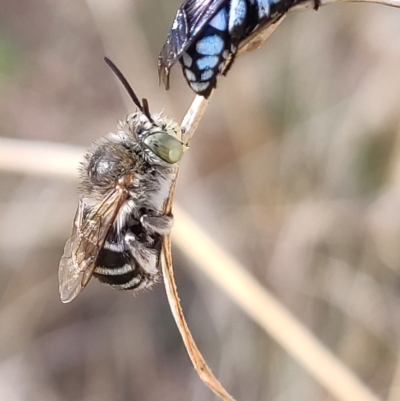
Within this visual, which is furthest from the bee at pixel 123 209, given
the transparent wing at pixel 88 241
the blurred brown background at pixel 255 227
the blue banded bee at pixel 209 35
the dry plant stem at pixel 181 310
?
the blurred brown background at pixel 255 227

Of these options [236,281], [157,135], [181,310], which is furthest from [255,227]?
[181,310]

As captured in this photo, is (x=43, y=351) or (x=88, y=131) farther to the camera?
(x=88, y=131)

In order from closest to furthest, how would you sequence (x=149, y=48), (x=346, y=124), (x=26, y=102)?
(x=346, y=124), (x=149, y=48), (x=26, y=102)

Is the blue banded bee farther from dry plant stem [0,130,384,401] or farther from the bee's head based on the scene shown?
dry plant stem [0,130,384,401]

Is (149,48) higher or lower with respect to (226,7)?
lower

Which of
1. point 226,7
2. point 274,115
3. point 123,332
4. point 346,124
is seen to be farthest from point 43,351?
point 226,7

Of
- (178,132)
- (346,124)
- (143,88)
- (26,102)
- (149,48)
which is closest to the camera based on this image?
(178,132)

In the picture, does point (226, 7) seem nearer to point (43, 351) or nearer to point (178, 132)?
point (178, 132)

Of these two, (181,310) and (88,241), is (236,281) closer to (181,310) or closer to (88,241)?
(88,241)
